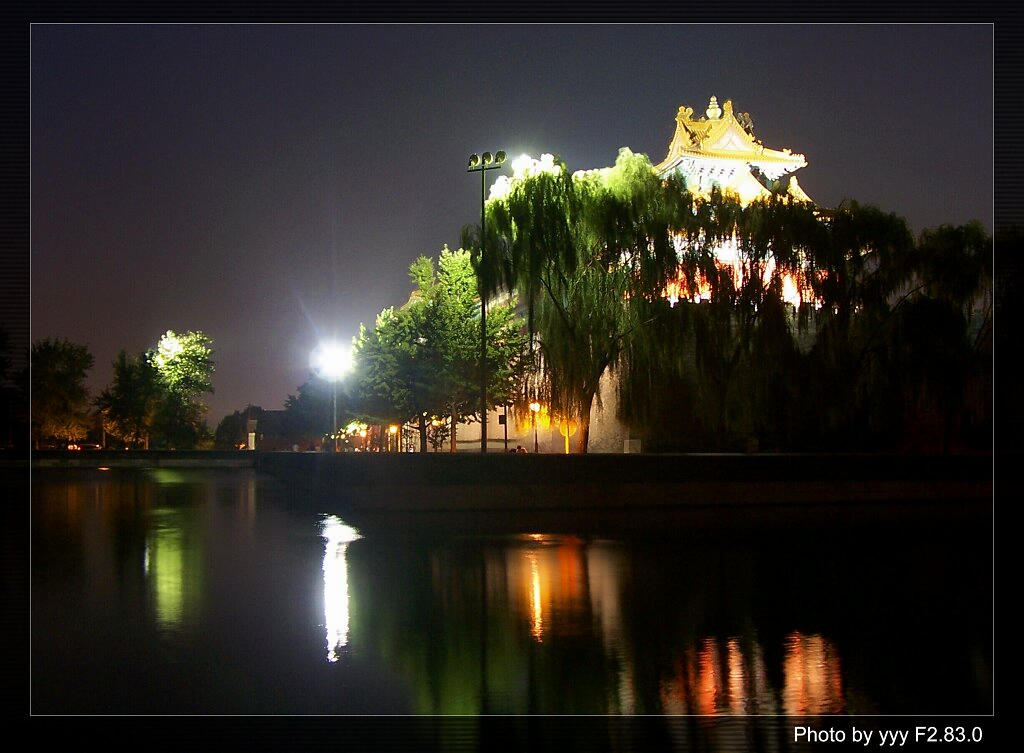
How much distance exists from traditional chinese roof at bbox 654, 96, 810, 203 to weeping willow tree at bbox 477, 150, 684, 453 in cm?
2079

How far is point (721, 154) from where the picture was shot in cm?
4934

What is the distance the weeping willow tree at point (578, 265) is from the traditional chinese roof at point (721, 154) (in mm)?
20788

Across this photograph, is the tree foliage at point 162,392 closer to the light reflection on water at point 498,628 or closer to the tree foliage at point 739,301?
the tree foliage at point 739,301

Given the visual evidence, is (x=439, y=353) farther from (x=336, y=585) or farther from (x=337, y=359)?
(x=336, y=585)

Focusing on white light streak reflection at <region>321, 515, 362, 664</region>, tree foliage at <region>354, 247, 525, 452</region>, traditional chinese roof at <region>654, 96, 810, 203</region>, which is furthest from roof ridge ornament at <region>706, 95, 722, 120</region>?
white light streak reflection at <region>321, 515, 362, 664</region>

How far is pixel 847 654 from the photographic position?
8391 mm

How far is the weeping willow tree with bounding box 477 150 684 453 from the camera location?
28.9m

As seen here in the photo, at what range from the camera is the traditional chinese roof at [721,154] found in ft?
161

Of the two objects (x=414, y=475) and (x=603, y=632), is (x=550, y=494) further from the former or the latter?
(x=603, y=632)

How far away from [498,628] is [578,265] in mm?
20528

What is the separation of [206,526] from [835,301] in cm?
1872

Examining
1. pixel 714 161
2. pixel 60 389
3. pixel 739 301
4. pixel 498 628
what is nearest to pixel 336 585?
pixel 498 628

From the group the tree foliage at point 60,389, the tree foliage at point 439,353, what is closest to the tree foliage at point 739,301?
the tree foliage at point 439,353

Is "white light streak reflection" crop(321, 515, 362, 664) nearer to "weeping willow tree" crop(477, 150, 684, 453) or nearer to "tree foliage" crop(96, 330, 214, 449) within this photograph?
"weeping willow tree" crop(477, 150, 684, 453)
